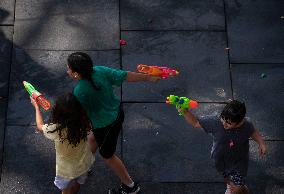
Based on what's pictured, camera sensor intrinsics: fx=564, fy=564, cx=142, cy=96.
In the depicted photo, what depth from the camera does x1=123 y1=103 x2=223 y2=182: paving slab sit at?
616cm

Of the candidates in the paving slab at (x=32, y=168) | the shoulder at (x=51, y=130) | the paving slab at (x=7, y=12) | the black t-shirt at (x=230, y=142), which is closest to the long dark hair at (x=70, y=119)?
the shoulder at (x=51, y=130)

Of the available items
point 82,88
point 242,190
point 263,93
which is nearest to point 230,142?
point 242,190

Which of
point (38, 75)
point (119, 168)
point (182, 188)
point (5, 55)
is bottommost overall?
Result: point (182, 188)

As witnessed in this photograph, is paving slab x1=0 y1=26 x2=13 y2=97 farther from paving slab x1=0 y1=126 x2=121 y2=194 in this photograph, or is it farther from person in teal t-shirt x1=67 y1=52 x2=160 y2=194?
person in teal t-shirt x1=67 y1=52 x2=160 y2=194

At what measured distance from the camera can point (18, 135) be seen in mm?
6422

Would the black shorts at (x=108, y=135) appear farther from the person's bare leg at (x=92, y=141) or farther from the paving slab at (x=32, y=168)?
the paving slab at (x=32, y=168)

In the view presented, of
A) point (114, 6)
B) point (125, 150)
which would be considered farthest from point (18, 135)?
point (114, 6)

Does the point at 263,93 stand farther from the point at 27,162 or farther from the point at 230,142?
the point at 27,162

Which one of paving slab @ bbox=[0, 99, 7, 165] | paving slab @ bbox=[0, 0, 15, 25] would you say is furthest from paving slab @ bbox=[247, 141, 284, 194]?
paving slab @ bbox=[0, 0, 15, 25]

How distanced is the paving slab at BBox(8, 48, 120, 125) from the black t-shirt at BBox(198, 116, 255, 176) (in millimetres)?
2017

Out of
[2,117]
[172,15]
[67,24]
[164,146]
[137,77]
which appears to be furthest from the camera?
[172,15]

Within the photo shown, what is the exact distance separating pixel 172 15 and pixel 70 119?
129 inches

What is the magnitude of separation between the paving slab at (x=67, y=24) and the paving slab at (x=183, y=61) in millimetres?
308

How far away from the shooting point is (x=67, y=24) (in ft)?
24.3
